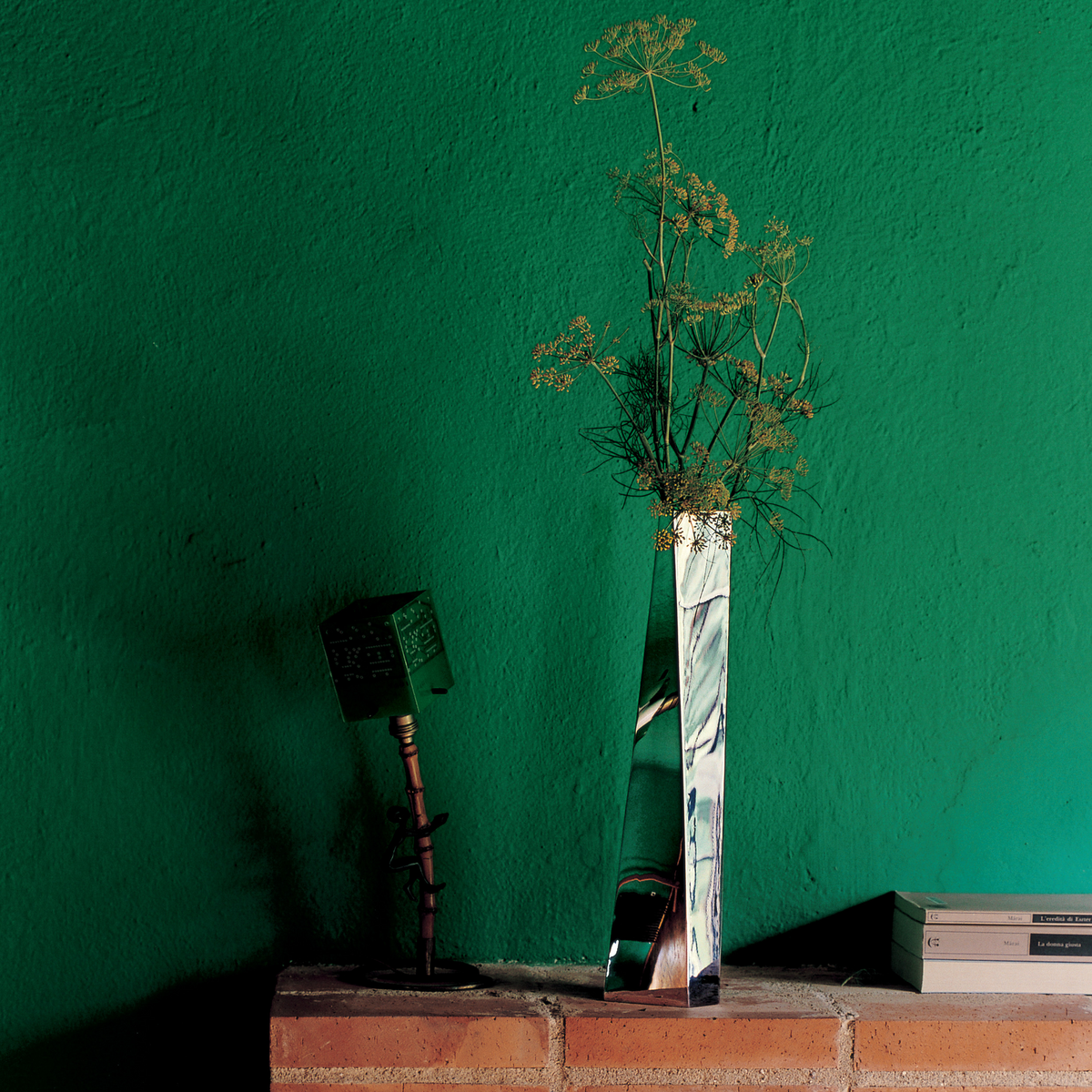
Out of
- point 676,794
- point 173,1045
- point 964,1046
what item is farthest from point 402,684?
point 964,1046

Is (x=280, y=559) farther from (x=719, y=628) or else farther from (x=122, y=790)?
(x=719, y=628)

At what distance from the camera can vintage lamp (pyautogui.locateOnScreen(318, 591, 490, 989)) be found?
1198 mm

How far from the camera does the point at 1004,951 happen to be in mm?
1337

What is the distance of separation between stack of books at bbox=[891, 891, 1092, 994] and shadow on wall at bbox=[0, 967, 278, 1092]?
3.39 ft

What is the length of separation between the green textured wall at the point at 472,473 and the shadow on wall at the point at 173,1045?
1.7 inches

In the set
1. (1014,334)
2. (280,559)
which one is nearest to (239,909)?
(280,559)

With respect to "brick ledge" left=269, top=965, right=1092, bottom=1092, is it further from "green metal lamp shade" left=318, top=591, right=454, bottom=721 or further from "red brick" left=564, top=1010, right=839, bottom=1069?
"green metal lamp shade" left=318, top=591, right=454, bottom=721

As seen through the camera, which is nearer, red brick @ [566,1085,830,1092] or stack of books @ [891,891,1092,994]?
red brick @ [566,1085,830,1092]

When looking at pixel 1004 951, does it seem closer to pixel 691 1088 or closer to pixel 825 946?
pixel 825 946

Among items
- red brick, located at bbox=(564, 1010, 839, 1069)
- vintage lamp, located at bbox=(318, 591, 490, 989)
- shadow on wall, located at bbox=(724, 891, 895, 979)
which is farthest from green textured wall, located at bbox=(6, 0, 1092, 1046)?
red brick, located at bbox=(564, 1010, 839, 1069)

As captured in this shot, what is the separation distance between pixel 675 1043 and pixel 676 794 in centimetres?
33

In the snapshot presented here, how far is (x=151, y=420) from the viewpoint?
1449 mm

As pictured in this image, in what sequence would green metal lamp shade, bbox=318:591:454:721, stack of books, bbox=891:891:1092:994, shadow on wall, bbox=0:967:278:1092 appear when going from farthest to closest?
shadow on wall, bbox=0:967:278:1092 < stack of books, bbox=891:891:1092:994 < green metal lamp shade, bbox=318:591:454:721

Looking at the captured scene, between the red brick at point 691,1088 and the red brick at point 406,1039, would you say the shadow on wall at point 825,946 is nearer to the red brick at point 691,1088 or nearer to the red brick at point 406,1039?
the red brick at point 691,1088
